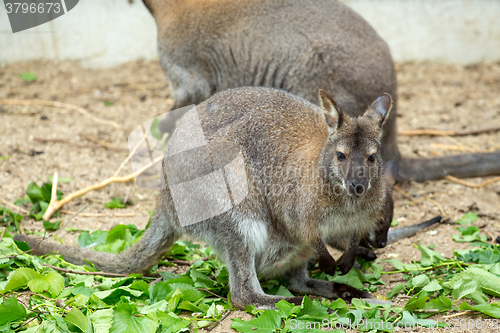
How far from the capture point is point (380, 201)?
3.41 metres

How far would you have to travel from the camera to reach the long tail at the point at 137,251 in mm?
3744

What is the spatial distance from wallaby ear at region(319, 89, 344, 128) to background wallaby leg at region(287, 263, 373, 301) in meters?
1.12

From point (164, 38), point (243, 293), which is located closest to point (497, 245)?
Result: point (243, 293)

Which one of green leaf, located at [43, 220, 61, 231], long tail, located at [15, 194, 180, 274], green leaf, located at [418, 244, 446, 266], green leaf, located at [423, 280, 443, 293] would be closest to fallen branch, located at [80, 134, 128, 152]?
green leaf, located at [43, 220, 61, 231]

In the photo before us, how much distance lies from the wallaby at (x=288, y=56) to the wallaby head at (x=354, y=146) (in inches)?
68.6

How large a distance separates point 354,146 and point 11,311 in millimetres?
2164

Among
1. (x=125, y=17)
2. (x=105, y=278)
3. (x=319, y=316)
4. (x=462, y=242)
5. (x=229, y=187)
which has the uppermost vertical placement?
(x=125, y=17)

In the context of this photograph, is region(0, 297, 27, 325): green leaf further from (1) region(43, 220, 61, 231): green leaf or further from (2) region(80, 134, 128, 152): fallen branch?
(2) region(80, 134, 128, 152): fallen branch

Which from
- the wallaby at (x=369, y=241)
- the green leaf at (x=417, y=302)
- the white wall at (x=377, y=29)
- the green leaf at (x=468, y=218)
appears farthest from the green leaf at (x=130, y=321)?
the white wall at (x=377, y=29)

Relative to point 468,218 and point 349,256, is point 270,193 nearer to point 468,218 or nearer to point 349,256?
point 349,256

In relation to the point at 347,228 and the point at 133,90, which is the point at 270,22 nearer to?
the point at 347,228

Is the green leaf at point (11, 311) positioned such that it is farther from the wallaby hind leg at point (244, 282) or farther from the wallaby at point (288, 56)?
the wallaby at point (288, 56)

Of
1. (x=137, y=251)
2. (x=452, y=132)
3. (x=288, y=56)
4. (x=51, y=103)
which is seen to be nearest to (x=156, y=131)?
(x=288, y=56)

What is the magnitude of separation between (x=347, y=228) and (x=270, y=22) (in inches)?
99.4
